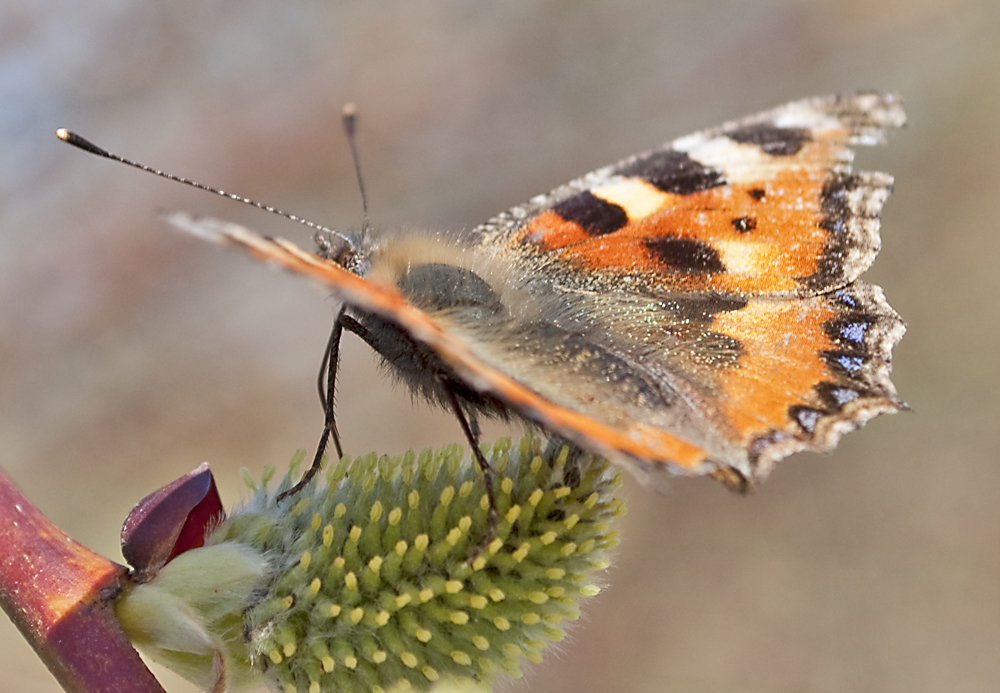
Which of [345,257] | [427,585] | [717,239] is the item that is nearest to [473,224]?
[717,239]

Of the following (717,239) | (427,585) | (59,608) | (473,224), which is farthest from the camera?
(473,224)

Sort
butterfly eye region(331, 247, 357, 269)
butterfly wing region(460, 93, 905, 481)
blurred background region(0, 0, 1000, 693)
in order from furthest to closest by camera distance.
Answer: blurred background region(0, 0, 1000, 693), butterfly eye region(331, 247, 357, 269), butterfly wing region(460, 93, 905, 481)

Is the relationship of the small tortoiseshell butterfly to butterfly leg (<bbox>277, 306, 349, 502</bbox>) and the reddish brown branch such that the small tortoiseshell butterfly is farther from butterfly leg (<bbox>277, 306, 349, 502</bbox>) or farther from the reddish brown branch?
the reddish brown branch

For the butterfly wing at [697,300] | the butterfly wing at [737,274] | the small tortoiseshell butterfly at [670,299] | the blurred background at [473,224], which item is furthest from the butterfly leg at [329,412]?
the blurred background at [473,224]

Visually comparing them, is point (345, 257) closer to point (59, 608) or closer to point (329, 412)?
point (329, 412)

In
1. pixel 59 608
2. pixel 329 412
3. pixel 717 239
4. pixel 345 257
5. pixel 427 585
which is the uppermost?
pixel 717 239

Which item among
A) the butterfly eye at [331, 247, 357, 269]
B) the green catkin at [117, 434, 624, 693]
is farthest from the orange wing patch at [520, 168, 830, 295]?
the green catkin at [117, 434, 624, 693]
